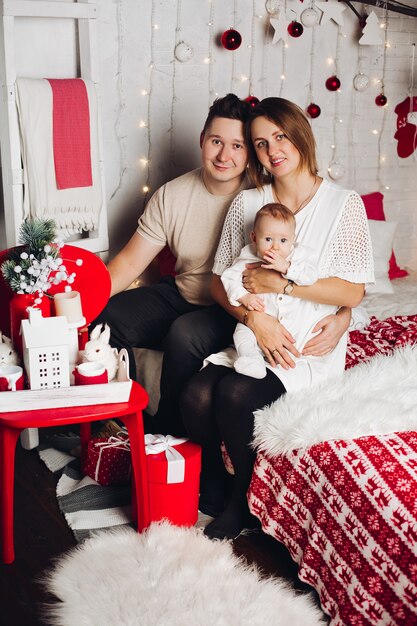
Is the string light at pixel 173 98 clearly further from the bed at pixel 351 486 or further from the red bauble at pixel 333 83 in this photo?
the bed at pixel 351 486

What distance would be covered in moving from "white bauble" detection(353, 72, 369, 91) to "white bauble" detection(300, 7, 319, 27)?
365 mm

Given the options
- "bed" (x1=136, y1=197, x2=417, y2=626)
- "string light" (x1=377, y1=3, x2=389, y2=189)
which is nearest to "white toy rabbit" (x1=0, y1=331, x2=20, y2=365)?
"bed" (x1=136, y1=197, x2=417, y2=626)

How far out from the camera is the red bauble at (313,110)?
3304 mm

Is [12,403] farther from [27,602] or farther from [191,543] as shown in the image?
[191,543]

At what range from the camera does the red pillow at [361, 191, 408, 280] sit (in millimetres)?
3455

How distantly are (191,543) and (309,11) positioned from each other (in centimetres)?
226

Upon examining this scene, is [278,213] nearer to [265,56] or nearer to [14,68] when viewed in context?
[14,68]

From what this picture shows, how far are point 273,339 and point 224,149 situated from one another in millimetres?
672

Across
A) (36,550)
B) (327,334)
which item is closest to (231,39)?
(327,334)

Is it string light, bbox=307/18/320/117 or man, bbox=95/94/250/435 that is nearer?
man, bbox=95/94/250/435

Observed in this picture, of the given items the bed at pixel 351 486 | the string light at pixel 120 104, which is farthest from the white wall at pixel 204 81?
the bed at pixel 351 486

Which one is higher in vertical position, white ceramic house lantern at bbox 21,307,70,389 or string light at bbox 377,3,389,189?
string light at bbox 377,3,389,189

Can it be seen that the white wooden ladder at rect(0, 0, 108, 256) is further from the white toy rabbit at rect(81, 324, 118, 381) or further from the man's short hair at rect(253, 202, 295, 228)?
the man's short hair at rect(253, 202, 295, 228)

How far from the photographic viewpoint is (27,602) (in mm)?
1771
